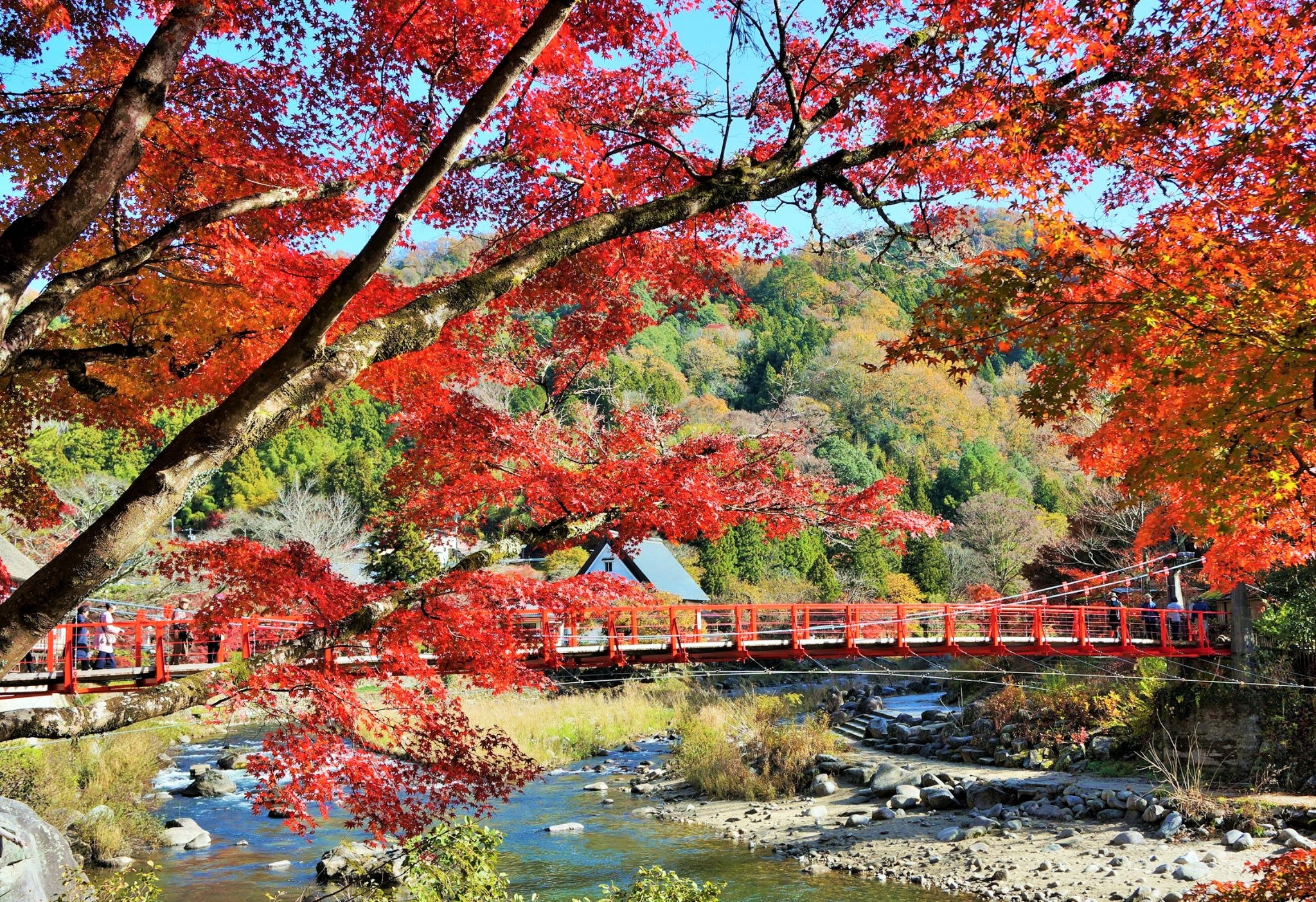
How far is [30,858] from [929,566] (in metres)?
23.8

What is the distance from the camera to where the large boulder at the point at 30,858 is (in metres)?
6.08

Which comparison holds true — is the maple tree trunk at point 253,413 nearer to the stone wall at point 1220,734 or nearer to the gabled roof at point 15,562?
the gabled roof at point 15,562

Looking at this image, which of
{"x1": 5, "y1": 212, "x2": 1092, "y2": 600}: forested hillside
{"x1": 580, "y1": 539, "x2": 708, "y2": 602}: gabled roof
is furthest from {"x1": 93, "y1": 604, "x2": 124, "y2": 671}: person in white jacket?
{"x1": 580, "y1": 539, "x2": 708, "y2": 602}: gabled roof

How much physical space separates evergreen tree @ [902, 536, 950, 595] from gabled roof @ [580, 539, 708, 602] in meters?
6.33

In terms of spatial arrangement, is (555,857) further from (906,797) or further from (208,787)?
(208,787)

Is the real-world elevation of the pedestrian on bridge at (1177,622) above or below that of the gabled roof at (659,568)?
below

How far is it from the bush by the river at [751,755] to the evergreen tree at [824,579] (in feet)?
34.6

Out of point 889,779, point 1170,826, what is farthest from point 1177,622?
point 889,779

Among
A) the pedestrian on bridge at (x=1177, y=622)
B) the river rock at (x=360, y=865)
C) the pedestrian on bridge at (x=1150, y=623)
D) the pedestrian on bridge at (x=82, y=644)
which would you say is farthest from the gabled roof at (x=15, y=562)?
the pedestrian on bridge at (x=1150, y=623)

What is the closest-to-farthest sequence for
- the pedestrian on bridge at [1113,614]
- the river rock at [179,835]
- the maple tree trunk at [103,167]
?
the maple tree trunk at [103,167], the river rock at [179,835], the pedestrian on bridge at [1113,614]

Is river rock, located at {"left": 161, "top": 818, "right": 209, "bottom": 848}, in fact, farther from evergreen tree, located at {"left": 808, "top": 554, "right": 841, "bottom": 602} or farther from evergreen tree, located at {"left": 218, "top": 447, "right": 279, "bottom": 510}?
evergreen tree, located at {"left": 218, "top": 447, "right": 279, "bottom": 510}

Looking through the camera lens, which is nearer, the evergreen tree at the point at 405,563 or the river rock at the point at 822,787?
the river rock at the point at 822,787

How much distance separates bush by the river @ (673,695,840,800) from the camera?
12.8 metres

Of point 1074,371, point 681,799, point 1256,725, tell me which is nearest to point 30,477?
point 1074,371
